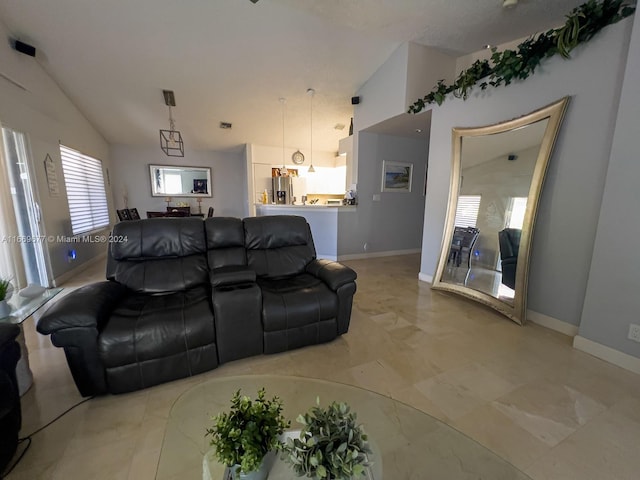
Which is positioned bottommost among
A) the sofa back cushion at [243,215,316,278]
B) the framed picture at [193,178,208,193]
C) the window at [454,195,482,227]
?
the sofa back cushion at [243,215,316,278]

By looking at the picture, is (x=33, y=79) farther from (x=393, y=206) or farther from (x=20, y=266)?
(x=393, y=206)

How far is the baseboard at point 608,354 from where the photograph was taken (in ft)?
6.21

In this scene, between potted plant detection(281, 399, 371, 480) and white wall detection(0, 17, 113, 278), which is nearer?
potted plant detection(281, 399, 371, 480)

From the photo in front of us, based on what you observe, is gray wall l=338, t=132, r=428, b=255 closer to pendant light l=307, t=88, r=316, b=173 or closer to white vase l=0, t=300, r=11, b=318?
pendant light l=307, t=88, r=316, b=173

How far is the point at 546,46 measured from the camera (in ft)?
7.47

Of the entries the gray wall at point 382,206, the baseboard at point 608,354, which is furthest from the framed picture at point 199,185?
the baseboard at point 608,354

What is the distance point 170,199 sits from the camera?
7301 mm

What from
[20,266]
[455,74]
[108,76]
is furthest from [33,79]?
[455,74]

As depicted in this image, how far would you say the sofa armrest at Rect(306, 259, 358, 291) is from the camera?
2.18 metres

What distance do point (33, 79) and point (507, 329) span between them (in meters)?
6.24

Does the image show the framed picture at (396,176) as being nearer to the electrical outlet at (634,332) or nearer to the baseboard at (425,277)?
the baseboard at (425,277)

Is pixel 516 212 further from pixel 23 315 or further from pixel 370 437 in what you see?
pixel 23 315

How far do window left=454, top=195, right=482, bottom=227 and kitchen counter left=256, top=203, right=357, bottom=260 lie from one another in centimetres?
190

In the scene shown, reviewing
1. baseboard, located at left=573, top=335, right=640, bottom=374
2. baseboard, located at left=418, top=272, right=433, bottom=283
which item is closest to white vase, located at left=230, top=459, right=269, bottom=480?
baseboard, located at left=573, top=335, right=640, bottom=374
